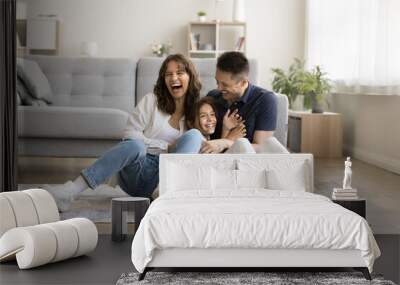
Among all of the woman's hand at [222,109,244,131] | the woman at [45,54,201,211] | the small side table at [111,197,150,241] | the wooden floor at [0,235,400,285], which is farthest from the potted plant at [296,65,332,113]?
the small side table at [111,197,150,241]

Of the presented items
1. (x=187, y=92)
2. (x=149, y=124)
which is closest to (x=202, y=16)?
(x=187, y=92)

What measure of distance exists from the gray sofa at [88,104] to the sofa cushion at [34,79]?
4 cm

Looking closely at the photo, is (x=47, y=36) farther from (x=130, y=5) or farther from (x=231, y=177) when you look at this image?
(x=231, y=177)

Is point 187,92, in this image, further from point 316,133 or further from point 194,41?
point 316,133

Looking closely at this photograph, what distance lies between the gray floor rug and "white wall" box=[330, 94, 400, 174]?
139 cm

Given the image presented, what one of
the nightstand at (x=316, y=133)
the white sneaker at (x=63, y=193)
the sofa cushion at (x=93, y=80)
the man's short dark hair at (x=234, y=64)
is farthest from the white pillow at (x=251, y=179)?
the white sneaker at (x=63, y=193)

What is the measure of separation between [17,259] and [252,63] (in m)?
1.93

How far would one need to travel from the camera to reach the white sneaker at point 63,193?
19.7 feet

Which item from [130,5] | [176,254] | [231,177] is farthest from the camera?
[130,5]

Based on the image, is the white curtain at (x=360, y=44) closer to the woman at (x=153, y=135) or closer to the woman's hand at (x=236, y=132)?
the woman's hand at (x=236, y=132)

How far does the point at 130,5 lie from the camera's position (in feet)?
18.9

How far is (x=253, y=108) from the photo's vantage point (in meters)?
5.70

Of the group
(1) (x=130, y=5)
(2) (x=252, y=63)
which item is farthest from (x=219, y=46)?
(1) (x=130, y=5)

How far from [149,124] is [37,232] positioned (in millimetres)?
1401
